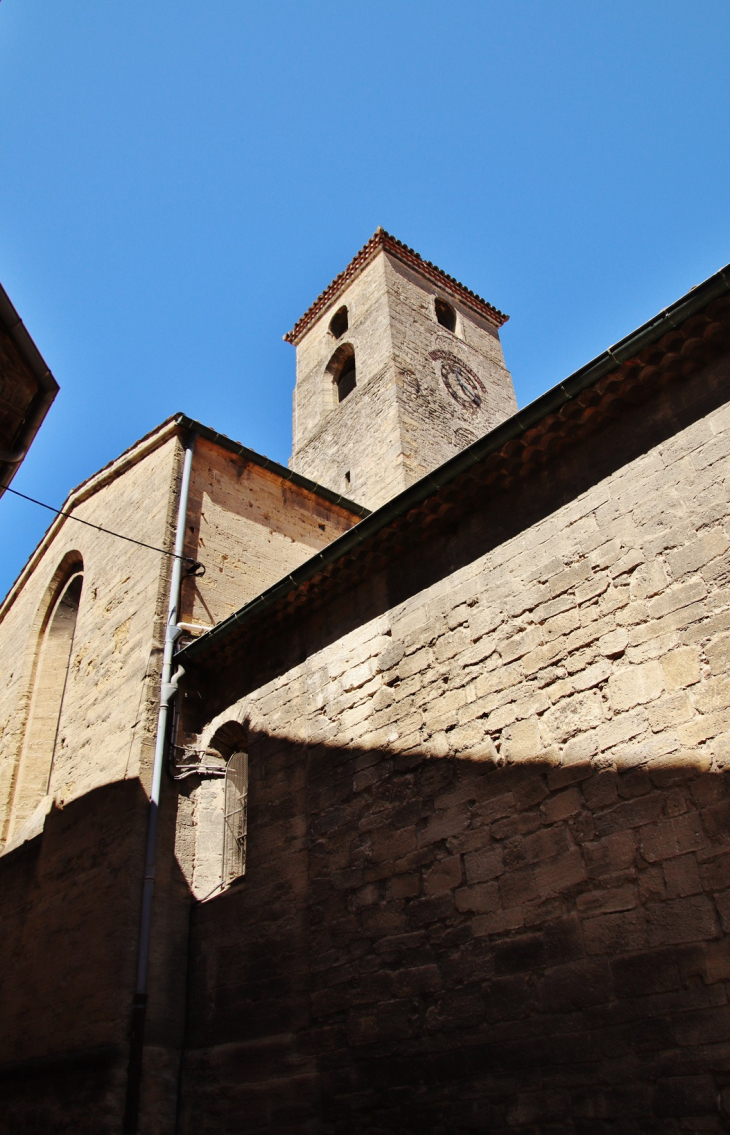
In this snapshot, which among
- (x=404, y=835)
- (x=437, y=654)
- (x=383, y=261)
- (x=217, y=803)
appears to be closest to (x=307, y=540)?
(x=217, y=803)

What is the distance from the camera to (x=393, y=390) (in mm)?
16375

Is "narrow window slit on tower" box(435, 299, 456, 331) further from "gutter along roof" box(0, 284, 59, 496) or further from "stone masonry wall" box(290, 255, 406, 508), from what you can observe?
"gutter along roof" box(0, 284, 59, 496)

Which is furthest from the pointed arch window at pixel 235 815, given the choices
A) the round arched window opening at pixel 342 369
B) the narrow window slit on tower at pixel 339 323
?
the narrow window slit on tower at pixel 339 323

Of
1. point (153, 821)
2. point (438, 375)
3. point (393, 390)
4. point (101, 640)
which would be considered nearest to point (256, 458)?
point (101, 640)

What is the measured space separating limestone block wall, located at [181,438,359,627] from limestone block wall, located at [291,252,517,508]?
4832mm

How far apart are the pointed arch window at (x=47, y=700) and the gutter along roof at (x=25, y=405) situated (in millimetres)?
5340

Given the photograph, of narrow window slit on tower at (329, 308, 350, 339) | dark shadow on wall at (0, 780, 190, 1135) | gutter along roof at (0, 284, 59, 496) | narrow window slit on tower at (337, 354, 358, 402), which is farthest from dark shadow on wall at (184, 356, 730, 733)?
narrow window slit on tower at (329, 308, 350, 339)

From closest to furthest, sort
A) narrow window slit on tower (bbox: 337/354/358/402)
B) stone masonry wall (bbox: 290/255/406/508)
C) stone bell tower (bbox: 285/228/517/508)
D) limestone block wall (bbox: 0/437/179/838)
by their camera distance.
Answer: limestone block wall (bbox: 0/437/179/838)
stone masonry wall (bbox: 290/255/406/508)
stone bell tower (bbox: 285/228/517/508)
narrow window slit on tower (bbox: 337/354/358/402)

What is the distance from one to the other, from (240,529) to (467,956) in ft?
18.5

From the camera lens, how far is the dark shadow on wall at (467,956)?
3732mm

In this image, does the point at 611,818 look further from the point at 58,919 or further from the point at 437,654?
the point at 58,919

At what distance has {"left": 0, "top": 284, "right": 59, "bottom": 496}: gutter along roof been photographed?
4285mm

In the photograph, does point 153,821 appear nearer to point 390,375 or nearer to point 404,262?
point 390,375

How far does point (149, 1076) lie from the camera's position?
5641 millimetres
